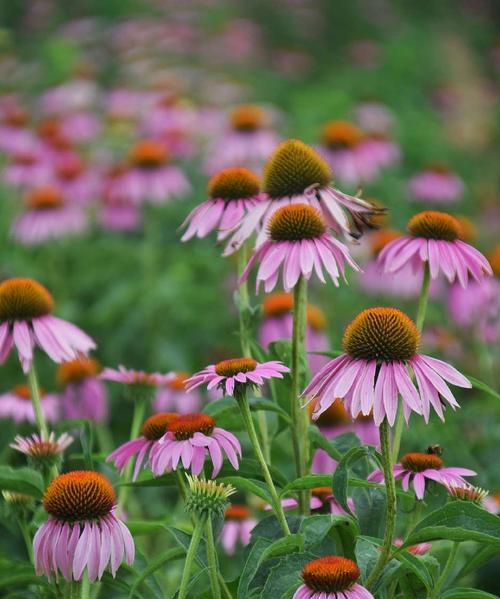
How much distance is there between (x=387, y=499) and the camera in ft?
4.81

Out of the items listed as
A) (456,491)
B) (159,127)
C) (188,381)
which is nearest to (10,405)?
(188,381)

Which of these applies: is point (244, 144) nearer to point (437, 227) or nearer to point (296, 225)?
point (437, 227)

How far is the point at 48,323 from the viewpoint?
2174 millimetres

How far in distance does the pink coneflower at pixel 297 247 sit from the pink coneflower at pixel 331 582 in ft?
1.65

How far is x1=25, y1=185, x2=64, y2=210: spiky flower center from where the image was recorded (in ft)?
14.9

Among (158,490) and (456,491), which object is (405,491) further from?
Answer: (158,490)

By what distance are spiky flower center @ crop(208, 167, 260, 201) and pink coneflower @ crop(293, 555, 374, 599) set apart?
918 mm

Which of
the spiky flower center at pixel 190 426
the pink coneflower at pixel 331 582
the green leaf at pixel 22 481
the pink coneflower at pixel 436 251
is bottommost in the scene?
the green leaf at pixel 22 481

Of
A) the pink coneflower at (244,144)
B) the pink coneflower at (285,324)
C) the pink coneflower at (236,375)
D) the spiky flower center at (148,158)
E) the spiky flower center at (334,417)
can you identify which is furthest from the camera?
the pink coneflower at (244,144)

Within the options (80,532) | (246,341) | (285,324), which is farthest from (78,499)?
(285,324)

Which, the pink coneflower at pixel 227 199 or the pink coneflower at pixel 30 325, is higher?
the pink coneflower at pixel 227 199

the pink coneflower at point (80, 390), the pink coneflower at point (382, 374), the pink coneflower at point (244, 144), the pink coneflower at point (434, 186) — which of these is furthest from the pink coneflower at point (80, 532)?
the pink coneflower at point (434, 186)

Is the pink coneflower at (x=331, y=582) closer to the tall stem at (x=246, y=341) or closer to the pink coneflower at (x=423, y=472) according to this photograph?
the pink coneflower at (x=423, y=472)

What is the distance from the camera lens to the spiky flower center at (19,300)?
2107 millimetres
